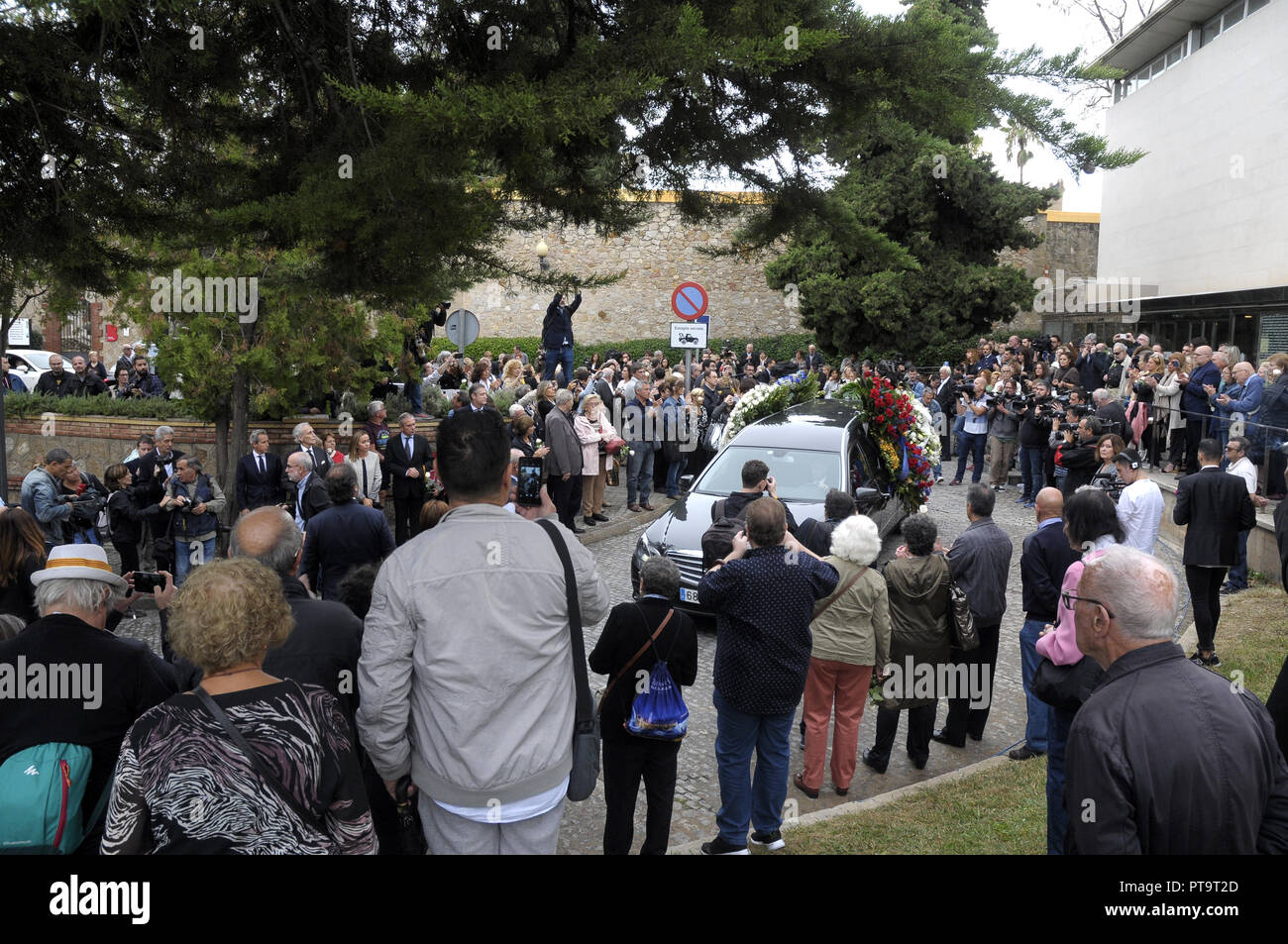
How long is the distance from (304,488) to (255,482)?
3.98 ft

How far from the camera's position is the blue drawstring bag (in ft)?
15.3

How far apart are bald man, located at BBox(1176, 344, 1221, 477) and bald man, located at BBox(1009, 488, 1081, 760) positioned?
8989mm

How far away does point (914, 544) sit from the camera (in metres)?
6.52

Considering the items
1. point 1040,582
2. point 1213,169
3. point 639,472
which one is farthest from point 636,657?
point 1213,169

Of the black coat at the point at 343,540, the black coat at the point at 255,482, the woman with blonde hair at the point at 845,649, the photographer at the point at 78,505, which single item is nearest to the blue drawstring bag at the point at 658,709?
the woman with blonde hair at the point at 845,649

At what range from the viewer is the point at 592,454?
44.7 feet

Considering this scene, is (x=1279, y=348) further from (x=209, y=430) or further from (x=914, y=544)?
(x=209, y=430)

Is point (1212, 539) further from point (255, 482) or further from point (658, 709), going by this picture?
point (255, 482)

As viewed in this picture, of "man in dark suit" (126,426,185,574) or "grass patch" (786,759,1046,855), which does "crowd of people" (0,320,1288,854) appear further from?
"man in dark suit" (126,426,185,574)

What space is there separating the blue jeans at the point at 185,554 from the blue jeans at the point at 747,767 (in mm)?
7110

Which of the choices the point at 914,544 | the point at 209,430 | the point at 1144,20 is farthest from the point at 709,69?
the point at 1144,20

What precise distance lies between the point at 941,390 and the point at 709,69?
16.7 metres

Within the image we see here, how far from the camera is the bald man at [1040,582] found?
6.39m
